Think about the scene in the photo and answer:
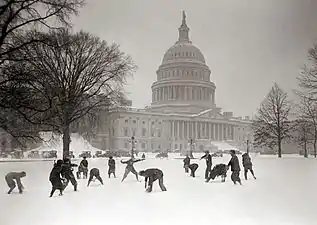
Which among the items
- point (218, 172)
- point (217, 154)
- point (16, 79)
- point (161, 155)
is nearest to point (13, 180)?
point (16, 79)

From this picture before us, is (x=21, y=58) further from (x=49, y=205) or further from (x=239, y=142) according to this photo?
(x=239, y=142)

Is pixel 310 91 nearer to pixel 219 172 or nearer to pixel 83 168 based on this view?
pixel 219 172

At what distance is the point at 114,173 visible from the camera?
6.16 meters

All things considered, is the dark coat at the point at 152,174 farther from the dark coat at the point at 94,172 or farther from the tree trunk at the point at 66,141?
the tree trunk at the point at 66,141

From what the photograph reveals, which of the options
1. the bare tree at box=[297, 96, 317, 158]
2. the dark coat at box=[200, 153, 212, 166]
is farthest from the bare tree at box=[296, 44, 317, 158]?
the dark coat at box=[200, 153, 212, 166]

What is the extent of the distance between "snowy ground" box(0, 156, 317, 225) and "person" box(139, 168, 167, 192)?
102 millimetres

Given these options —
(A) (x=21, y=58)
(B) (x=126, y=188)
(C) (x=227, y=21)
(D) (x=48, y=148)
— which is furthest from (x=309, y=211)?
(A) (x=21, y=58)

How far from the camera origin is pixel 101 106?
5.80m

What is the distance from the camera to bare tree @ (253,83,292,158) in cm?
601

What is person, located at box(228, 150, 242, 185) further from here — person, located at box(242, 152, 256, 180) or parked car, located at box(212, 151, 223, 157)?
parked car, located at box(212, 151, 223, 157)

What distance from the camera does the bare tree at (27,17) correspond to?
465 centimetres

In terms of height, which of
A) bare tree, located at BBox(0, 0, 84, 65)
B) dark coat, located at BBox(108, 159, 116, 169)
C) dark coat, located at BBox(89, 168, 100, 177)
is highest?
bare tree, located at BBox(0, 0, 84, 65)

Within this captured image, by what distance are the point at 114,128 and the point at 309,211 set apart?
10.1 feet

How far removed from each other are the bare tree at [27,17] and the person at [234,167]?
3.69 m
